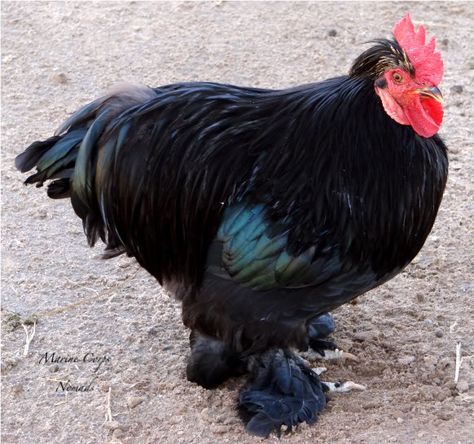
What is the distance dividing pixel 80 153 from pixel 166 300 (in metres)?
1.28

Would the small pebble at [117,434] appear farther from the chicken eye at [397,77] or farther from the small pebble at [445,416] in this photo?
the chicken eye at [397,77]

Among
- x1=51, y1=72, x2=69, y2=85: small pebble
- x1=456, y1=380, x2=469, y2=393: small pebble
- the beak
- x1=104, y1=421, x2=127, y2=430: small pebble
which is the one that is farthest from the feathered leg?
x1=51, y1=72, x2=69, y2=85: small pebble

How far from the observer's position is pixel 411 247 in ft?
12.9

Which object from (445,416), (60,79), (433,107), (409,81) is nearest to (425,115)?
(433,107)

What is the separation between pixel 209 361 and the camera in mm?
4297

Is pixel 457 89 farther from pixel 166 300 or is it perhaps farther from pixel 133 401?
pixel 133 401

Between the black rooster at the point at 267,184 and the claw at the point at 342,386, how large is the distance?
0.18m

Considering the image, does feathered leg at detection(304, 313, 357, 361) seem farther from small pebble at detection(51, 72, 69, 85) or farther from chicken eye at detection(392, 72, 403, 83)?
small pebble at detection(51, 72, 69, 85)

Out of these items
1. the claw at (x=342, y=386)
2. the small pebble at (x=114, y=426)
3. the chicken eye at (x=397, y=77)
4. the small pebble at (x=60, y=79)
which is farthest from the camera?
the small pebble at (x=60, y=79)

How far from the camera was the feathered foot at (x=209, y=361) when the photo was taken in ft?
14.1

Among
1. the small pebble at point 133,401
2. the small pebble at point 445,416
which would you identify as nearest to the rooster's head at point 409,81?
the small pebble at point 445,416

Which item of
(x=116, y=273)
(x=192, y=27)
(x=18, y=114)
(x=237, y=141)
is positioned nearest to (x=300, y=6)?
(x=192, y=27)

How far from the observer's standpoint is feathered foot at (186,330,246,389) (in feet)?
14.1

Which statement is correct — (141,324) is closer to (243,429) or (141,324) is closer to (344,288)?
(243,429)
